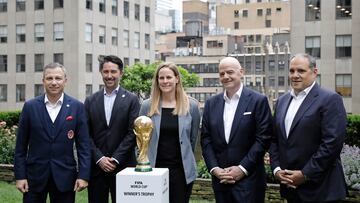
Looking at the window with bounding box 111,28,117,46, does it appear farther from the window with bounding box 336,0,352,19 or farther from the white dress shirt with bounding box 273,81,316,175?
the white dress shirt with bounding box 273,81,316,175

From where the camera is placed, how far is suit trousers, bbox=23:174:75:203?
24.3 ft

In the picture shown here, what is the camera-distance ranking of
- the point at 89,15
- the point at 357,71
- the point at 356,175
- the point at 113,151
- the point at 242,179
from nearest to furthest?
the point at 242,179
the point at 113,151
the point at 356,175
the point at 357,71
the point at 89,15

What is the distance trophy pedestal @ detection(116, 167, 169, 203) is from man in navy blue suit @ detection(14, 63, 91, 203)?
0.75 meters

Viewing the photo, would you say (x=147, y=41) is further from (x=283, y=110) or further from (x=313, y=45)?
(x=283, y=110)

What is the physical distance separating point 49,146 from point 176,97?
1672 millimetres

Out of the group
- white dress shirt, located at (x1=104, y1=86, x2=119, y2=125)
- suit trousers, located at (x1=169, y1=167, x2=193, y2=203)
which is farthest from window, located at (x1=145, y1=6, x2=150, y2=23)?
suit trousers, located at (x1=169, y1=167, x2=193, y2=203)

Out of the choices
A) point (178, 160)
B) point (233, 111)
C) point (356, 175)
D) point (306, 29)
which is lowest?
point (356, 175)

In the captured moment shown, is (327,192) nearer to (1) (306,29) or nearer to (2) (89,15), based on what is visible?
(1) (306,29)

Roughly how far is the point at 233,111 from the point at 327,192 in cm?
149

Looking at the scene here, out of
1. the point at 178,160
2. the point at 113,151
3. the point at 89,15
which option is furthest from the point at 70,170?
the point at 89,15

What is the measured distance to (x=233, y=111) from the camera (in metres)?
7.55

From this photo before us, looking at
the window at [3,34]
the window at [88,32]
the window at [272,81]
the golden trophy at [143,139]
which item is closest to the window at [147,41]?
the window at [88,32]

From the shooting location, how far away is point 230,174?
7336 mm

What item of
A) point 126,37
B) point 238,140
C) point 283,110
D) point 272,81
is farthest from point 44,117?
point 272,81
